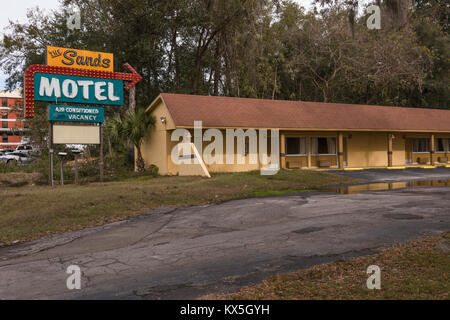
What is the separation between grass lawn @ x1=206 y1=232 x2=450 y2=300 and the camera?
4.75 metres

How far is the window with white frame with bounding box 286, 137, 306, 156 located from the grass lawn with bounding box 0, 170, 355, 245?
5.48 m

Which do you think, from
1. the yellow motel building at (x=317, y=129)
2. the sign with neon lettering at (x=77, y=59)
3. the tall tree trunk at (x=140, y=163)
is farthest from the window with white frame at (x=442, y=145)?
the sign with neon lettering at (x=77, y=59)

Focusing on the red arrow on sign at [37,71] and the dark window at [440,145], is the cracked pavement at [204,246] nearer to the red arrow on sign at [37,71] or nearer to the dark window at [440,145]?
the red arrow on sign at [37,71]

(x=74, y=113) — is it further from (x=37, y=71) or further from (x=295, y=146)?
(x=295, y=146)

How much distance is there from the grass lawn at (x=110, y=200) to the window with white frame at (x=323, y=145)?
6.41 metres

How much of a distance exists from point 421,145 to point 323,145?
9.19 meters

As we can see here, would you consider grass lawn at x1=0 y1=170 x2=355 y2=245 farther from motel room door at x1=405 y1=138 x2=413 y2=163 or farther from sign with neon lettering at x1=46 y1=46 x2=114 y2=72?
motel room door at x1=405 y1=138 x2=413 y2=163

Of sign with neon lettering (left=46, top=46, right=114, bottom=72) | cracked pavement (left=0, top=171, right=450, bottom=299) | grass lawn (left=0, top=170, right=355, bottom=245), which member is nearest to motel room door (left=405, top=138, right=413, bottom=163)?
grass lawn (left=0, top=170, right=355, bottom=245)

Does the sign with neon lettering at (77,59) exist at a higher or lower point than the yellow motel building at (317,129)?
higher

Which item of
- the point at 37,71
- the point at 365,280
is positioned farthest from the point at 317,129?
the point at 365,280

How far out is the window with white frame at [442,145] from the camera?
3093 centimetres

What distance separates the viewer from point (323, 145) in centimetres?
2648

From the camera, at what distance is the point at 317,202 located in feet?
42.1
